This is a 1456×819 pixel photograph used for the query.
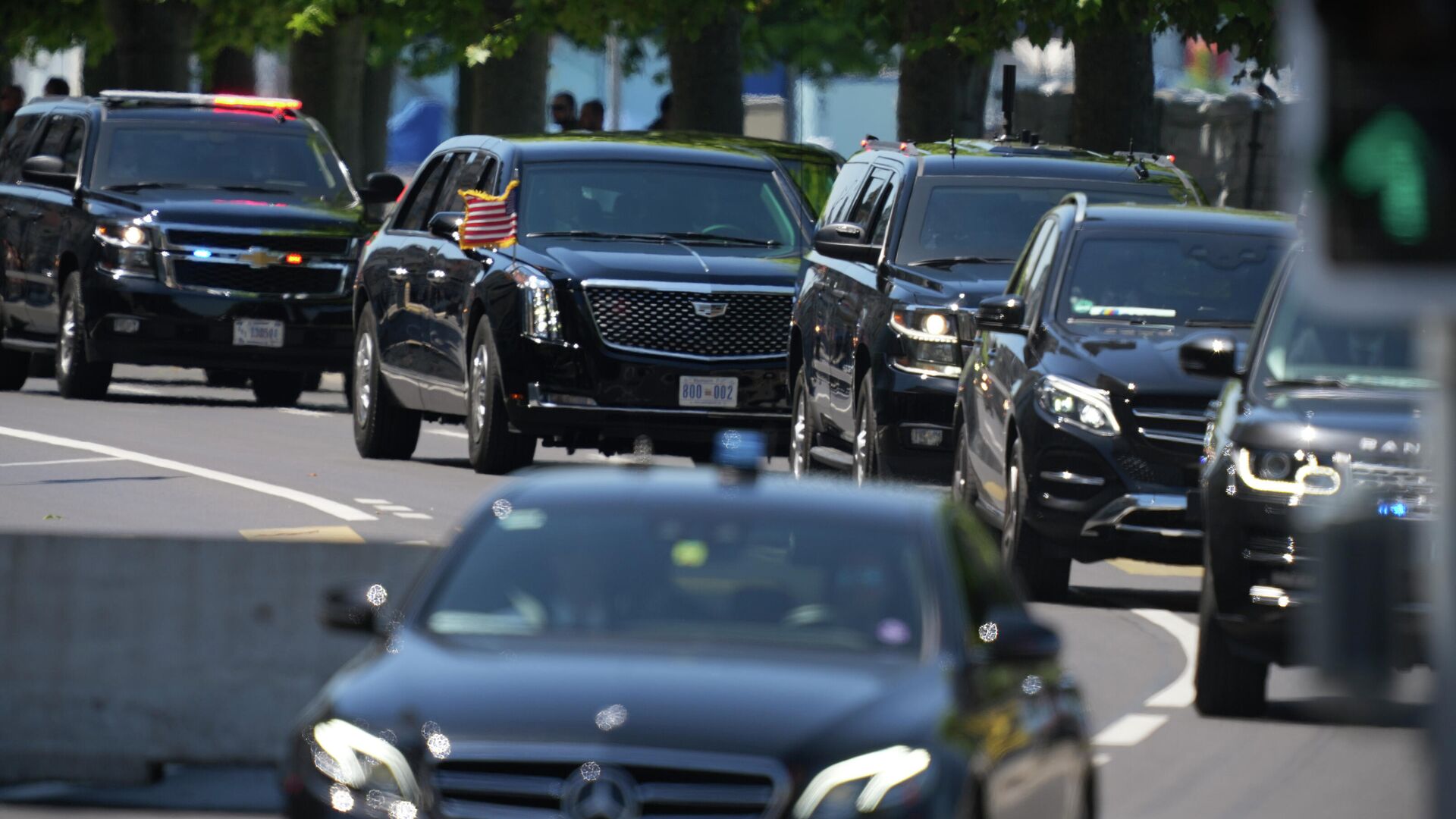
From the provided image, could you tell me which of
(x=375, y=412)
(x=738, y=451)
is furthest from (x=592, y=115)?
(x=738, y=451)

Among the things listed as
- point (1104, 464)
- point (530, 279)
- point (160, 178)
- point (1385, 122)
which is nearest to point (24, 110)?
point (160, 178)

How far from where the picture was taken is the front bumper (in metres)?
24.6

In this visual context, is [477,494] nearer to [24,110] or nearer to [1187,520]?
[1187,520]

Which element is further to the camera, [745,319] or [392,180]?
[392,180]

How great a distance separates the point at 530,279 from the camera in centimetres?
1908

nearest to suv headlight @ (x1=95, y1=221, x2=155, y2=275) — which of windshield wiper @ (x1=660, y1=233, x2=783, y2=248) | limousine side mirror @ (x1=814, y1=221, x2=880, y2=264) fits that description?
windshield wiper @ (x1=660, y1=233, x2=783, y2=248)

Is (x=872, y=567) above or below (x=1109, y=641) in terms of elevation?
above

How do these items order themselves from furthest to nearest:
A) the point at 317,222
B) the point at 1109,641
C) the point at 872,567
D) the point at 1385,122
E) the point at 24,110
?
the point at 24,110 → the point at 317,222 → the point at 1109,641 → the point at 872,567 → the point at 1385,122

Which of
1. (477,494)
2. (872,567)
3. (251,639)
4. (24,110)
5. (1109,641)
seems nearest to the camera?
(872,567)

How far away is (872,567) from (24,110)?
67.8ft

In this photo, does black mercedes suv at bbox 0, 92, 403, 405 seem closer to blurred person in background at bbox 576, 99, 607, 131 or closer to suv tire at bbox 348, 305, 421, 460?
suv tire at bbox 348, 305, 421, 460

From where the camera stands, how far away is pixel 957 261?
17.6 meters

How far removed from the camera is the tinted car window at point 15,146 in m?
26.8

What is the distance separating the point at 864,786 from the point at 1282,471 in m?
5.50
